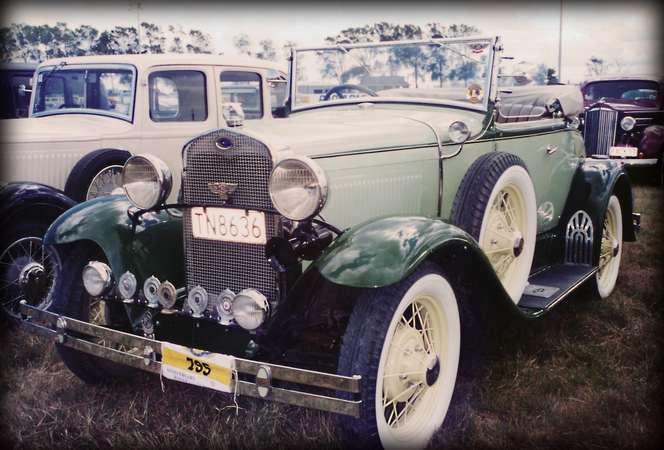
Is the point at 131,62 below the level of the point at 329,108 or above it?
above

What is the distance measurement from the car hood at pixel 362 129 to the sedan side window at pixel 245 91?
2580 mm

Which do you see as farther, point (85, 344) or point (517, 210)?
point (517, 210)

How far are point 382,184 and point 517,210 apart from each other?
1.00m

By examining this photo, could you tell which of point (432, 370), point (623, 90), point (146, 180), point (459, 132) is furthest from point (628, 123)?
point (146, 180)

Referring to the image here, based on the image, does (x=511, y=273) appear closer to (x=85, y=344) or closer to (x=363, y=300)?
(x=363, y=300)

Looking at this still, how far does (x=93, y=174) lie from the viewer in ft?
13.8

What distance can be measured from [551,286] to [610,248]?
1258 mm

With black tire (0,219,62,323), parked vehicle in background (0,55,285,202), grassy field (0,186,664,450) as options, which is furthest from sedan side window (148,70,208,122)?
grassy field (0,186,664,450)

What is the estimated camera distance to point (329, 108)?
336cm

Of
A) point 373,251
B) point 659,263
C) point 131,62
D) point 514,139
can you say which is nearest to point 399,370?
point 373,251

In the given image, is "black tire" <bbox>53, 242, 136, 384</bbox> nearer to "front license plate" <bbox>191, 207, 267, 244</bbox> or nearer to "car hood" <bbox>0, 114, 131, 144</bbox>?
"front license plate" <bbox>191, 207, 267, 244</bbox>

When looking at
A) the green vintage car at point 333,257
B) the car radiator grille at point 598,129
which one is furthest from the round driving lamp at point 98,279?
the car radiator grille at point 598,129

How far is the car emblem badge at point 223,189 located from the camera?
2186 mm

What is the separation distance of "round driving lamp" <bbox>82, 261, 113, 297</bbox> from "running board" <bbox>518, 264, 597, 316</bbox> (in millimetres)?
2034
